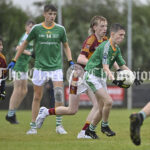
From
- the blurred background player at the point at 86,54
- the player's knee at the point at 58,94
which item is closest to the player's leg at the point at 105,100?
the blurred background player at the point at 86,54

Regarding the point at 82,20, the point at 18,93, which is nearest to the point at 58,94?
the point at 18,93

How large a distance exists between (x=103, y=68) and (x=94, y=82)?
366 millimetres

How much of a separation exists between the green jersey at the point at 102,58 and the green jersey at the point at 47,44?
1304 mm

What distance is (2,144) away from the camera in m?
7.15

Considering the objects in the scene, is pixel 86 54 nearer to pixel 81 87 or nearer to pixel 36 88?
pixel 81 87

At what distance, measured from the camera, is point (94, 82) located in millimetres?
7906

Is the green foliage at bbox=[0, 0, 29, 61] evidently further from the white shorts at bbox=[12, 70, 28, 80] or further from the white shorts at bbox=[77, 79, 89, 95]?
the white shorts at bbox=[77, 79, 89, 95]

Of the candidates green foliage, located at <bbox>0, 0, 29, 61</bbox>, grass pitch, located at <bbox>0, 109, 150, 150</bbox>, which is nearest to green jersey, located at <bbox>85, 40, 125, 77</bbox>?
grass pitch, located at <bbox>0, 109, 150, 150</bbox>

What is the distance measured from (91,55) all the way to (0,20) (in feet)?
149

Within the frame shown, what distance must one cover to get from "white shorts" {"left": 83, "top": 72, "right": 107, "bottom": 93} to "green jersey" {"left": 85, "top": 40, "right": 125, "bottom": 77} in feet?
0.22

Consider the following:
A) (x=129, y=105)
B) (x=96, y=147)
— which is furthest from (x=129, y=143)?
(x=129, y=105)

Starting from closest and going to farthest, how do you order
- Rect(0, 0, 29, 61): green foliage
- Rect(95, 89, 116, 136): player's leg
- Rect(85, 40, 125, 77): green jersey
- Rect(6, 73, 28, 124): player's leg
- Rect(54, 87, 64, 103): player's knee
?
Rect(85, 40, 125, 77): green jersey, Rect(95, 89, 116, 136): player's leg, Rect(54, 87, 64, 103): player's knee, Rect(6, 73, 28, 124): player's leg, Rect(0, 0, 29, 61): green foliage

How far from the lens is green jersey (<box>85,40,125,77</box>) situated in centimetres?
766

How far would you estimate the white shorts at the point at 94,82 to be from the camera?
7883 millimetres
